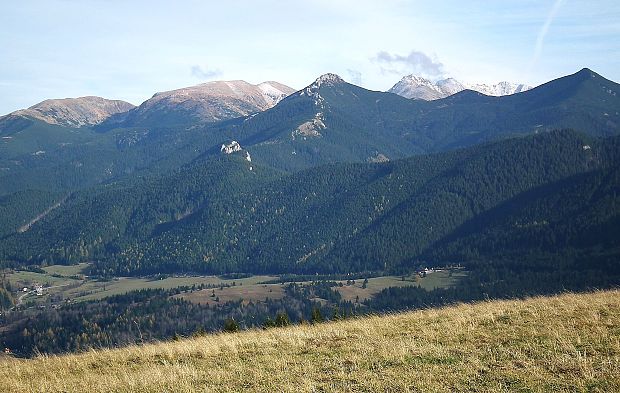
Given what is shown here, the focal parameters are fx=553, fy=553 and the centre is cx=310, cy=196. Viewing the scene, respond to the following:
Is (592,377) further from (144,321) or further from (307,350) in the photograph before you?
(144,321)

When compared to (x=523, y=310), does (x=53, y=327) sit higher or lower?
lower

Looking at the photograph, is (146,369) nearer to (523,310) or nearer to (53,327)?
(523,310)

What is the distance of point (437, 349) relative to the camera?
75.9 feet

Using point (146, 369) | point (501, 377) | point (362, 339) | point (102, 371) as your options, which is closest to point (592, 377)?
point (501, 377)

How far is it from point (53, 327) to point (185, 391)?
18126 cm

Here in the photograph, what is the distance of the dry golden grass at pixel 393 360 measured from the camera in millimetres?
18797

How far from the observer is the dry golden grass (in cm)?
1880

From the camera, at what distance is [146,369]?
25.0 metres

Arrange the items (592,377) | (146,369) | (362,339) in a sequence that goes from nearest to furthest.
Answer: (592,377), (146,369), (362,339)

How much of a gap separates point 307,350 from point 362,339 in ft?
9.81

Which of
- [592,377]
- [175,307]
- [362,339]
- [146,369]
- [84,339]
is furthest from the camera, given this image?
[175,307]

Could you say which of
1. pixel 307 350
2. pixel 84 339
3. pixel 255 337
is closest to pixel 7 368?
pixel 255 337

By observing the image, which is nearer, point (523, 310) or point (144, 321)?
point (523, 310)

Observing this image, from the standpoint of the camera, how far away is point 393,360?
22141 mm
